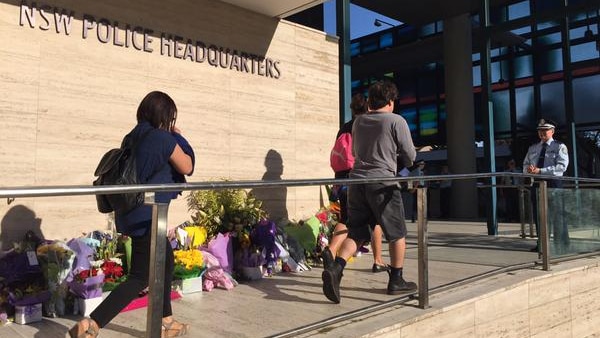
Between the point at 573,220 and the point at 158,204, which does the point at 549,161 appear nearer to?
the point at 573,220

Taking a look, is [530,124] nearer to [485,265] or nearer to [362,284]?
[485,265]

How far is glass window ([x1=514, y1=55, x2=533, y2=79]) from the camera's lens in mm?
16000

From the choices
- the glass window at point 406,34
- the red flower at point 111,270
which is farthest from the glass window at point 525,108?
the red flower at point 111,270

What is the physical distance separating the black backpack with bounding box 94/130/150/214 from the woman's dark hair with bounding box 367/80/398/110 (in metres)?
1.89

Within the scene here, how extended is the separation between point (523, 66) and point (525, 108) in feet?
4.27

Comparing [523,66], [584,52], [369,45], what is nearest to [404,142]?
[584,52]

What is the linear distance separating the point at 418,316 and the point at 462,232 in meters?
6.00

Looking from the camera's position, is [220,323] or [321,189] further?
[321,189]

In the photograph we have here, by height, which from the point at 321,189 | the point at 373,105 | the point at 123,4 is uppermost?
the point at 123,4

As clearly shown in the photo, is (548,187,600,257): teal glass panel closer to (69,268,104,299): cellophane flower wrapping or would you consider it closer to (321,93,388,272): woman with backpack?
(321,93,388,272): woman with backpack

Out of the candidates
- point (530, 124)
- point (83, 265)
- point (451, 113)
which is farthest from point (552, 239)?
point (530, 124)

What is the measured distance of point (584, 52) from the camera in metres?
14.4

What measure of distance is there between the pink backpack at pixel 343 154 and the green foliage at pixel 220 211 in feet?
3.05

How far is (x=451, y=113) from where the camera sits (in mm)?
14227
